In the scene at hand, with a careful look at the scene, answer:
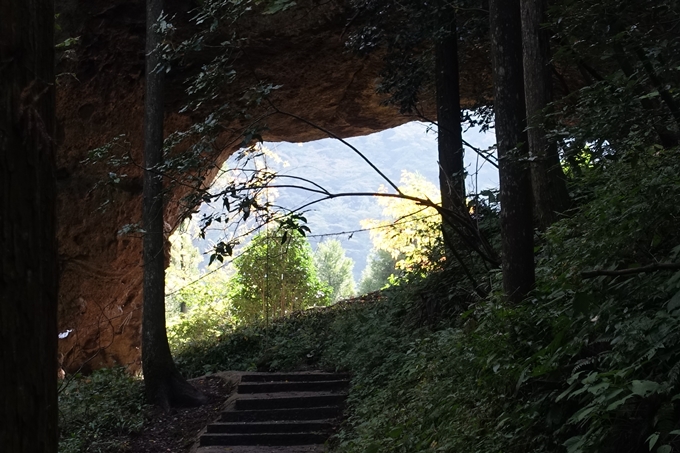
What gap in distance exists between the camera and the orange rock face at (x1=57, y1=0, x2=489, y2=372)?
1207cm

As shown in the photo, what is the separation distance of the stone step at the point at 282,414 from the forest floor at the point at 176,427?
42 centimetres

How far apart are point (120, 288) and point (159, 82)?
7.22 m

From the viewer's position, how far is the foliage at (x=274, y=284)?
54.1 ft

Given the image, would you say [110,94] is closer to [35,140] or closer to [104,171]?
[104,171]

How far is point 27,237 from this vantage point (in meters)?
2.00

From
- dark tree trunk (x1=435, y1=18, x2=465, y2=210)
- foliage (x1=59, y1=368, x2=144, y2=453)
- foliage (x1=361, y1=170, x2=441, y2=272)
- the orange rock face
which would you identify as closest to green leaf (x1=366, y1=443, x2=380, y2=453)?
foliage (x1=361, y1=170, x2=441, y2=272)

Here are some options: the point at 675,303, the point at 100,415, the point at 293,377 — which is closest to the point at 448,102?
the point at 293,377

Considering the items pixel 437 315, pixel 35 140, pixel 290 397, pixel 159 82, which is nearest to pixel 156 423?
pixel 290 397

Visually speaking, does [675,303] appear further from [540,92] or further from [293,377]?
[293,377]

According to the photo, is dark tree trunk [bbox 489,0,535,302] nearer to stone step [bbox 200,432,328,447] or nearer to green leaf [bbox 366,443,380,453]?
green leaf [bbox 366,443,380,453]

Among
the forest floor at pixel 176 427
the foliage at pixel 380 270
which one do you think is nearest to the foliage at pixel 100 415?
the forest floor at pixel 176 427

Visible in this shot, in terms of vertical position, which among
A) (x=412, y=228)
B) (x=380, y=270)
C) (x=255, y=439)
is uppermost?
(x=380, y=270)

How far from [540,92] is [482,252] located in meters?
1.68

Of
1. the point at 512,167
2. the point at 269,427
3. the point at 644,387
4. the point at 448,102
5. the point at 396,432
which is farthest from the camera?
the point at 448,102
